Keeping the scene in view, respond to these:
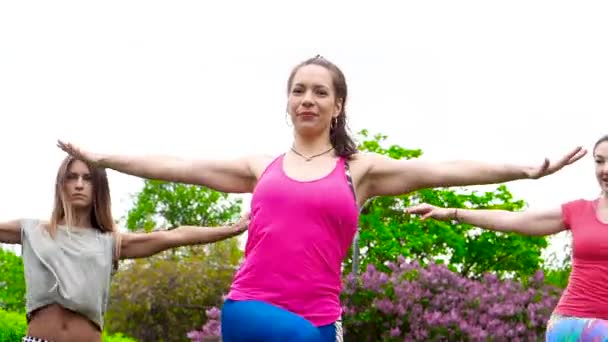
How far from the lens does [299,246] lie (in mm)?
4141

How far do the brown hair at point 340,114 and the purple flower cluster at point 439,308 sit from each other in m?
6.70

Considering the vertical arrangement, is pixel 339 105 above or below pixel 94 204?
above

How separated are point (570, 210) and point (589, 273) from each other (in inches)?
19.5

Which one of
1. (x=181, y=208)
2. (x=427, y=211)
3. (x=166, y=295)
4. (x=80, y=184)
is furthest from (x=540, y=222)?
(x=181, y=208)

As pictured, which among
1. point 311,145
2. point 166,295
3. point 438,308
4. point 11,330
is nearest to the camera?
→ point 311,145

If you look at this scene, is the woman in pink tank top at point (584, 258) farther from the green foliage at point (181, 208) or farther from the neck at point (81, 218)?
the green foliage at point (181, 208)

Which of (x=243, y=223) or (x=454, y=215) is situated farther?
(x=454, y=215)

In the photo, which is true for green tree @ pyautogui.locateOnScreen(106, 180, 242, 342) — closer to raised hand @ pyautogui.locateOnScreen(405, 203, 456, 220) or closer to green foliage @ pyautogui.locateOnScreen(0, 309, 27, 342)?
green foliage @ pyautogui.locateOnScreen(0, 309, 27, 342)

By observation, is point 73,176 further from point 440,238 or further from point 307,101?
point 440,238

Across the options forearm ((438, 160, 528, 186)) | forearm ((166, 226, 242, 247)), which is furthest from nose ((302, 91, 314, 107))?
forearm ((166, 226, 242, 247))

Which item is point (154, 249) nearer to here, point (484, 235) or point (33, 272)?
point (33, 272)

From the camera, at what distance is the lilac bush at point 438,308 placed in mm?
11000

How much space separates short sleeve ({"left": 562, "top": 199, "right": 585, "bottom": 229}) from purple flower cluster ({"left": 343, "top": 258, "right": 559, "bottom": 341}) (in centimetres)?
484

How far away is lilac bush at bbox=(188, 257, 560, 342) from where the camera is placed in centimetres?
1100
